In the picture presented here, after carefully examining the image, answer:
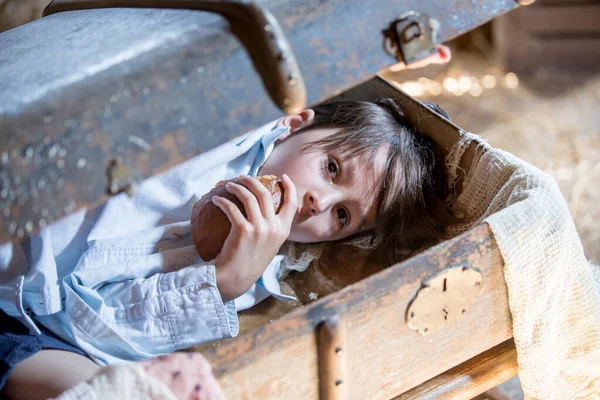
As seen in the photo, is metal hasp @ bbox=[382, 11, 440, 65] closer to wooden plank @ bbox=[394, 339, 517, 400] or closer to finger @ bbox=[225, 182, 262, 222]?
finger @ bbox=[225, 182, 262, 222]

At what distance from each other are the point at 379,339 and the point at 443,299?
0.10m

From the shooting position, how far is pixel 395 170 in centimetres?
112

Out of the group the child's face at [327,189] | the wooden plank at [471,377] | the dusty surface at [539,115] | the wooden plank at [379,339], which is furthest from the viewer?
the dusty surface at [539,115]

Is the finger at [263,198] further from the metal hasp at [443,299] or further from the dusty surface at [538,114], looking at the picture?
the dusty surface at [538,114]

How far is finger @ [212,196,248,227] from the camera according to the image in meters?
0.91

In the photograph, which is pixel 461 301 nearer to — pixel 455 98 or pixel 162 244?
pixel 162 244

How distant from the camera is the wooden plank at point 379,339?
2.37ft

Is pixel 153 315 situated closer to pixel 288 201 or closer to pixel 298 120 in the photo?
pixel 288 201

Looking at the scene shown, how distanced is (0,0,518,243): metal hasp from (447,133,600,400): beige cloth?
0.28 m

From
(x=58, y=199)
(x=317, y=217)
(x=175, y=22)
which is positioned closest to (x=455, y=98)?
(x=317, y=217)

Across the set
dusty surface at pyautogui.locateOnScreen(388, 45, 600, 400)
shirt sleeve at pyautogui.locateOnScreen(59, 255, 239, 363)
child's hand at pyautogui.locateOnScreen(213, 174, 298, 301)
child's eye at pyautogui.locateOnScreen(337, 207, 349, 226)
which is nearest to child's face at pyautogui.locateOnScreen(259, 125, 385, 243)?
child's eye at pyautogui.locateOnScreen(337, 207, 349, 226)

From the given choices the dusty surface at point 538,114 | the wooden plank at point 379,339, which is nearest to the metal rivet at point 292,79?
the wooden plank at point 379,339

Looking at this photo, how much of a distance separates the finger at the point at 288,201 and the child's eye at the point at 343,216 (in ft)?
0.44

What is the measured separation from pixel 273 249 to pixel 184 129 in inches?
14.7
